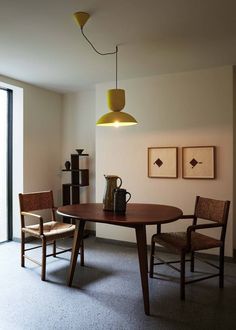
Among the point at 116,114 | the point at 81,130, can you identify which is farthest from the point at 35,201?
the point at 81,130

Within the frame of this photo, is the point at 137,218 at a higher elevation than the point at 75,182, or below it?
below

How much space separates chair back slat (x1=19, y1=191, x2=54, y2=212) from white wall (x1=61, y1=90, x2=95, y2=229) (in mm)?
1202

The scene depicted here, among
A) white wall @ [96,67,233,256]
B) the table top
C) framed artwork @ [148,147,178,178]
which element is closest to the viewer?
the table top

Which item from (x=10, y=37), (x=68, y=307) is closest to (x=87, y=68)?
(x=10, y=37)

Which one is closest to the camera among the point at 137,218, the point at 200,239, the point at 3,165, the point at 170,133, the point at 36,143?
the point at 137,218

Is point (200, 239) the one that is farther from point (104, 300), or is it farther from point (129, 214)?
point (104, 300)

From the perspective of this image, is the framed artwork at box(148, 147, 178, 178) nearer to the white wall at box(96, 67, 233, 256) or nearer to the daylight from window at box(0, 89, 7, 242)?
the white wall at box(96, 67, 233, 256)

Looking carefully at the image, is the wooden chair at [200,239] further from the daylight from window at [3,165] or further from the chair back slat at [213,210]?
the daylight from window at [3,165]

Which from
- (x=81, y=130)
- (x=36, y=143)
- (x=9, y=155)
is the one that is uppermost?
(x=81, y=130)

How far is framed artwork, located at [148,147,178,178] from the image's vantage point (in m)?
3.89

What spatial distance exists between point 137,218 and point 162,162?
168 cm

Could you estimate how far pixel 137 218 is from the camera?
2.44 meters

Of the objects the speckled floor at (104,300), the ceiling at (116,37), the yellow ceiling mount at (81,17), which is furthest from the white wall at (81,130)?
the yellow ceiling mount at (81,17)

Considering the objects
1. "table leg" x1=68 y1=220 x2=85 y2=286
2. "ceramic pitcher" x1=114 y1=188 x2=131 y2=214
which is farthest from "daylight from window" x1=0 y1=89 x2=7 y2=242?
"ceramic pitcher" x1=114 y1=188 x2=131 y2=214
